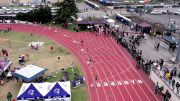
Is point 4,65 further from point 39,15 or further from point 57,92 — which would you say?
point 39,15

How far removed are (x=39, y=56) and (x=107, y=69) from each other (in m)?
8.92

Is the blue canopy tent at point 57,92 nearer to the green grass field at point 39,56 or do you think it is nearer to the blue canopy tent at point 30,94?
the blue canopy tent at point 30,94

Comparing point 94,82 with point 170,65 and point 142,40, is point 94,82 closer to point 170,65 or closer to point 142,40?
point 170,65

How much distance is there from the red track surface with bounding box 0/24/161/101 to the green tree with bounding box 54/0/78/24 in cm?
563

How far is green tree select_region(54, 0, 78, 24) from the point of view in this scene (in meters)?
48.2

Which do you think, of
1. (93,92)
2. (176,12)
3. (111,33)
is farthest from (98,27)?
(176,12)

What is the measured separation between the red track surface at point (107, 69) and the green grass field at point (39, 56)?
103 centimetres

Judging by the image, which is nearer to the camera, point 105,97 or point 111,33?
point 105,97

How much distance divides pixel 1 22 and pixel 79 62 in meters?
26.4

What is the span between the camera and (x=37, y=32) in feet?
146

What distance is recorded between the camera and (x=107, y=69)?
28609mm

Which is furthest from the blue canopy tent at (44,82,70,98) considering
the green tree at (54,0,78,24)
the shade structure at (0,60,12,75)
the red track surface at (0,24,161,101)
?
the green tree at (54,0,78,24)

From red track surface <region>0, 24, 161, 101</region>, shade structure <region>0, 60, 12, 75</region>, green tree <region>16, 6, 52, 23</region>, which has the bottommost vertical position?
red track surface <region>0, 24, 161, 101</region>

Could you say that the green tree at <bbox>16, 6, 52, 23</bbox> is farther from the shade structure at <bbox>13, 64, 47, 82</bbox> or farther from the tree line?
the shade structure at <bbox>13, 64, 47, 82</bbox>
